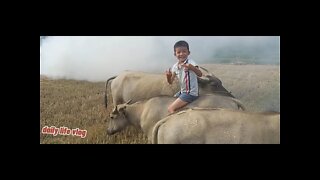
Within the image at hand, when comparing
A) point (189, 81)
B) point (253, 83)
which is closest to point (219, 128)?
point (189, 81)

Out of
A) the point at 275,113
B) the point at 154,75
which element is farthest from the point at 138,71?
the point at 275,113

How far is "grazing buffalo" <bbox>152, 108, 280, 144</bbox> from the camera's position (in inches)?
204

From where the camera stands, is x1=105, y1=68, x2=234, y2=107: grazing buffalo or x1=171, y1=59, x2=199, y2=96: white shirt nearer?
Answer: x1=171, y1=59, x2=199, y2=96: white shirt

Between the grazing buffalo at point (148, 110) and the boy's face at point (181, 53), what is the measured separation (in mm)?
456

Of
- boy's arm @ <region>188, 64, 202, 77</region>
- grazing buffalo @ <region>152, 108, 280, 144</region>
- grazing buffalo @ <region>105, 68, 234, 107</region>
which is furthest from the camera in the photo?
grazing buffalo @ <region>105, 68, 234, 107</region>

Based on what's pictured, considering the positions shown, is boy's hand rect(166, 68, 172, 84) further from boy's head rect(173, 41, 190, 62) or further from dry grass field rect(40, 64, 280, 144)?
dry grass field rect(40, 64, 280, 144)

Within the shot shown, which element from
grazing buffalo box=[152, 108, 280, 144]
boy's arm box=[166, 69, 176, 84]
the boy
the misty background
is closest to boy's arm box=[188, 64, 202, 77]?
the boy

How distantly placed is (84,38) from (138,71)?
729 mm

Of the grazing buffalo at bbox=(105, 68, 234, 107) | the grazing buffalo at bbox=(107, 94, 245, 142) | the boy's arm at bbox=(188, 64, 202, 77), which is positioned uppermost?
the boy's arm at bbox=(188, 64, 202, 77)

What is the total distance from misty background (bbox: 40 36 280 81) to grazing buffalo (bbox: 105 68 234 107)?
0.09 m

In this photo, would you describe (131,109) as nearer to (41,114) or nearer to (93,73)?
(93,73)

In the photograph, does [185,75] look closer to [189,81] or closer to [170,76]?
[189,81]

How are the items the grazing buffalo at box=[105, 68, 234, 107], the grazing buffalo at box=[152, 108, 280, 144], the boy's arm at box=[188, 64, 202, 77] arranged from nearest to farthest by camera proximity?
the grazing buffalo at box=[152, 108, 280, 144] → the boy's arm at box=[188, 64, 202, 77] → the grazing buffalo at box=[105, 68, 234, 107]

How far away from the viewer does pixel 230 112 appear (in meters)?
5.27
